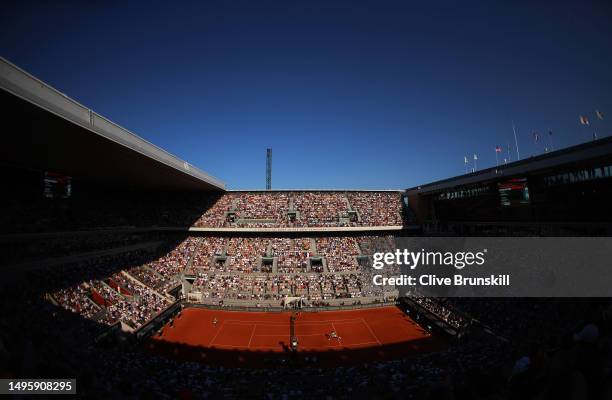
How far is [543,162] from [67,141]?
30.1 meters

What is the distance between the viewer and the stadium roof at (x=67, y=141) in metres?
11.1

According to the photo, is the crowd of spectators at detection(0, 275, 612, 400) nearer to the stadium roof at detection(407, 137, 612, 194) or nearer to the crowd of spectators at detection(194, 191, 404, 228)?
the stadium roof at detection(407, 137, 612, 194)

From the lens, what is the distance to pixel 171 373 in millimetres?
12930

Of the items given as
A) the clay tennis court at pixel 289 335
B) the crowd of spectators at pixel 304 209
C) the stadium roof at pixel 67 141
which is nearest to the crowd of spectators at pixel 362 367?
the clay tennis court at pixel 289 335

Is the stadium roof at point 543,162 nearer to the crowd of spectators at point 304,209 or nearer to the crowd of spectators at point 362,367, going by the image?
the crowd of spectators at point 362,367

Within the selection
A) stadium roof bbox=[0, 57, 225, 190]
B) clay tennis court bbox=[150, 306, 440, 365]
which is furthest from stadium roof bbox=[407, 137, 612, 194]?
stadium roof bbox=[0, 57, 225, 190]

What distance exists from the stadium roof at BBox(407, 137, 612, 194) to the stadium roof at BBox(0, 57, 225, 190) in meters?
26.9

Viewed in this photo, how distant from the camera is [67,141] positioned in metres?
16.2

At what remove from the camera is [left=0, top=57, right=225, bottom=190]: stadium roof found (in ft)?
36.3

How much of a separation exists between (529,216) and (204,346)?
26.2m

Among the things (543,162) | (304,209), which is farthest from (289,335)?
(543,162)

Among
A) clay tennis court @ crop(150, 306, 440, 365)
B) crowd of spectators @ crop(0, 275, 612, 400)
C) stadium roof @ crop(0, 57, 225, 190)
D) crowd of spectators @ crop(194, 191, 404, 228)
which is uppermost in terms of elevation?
stadium roof @ crop(0, 57, 225, 190)

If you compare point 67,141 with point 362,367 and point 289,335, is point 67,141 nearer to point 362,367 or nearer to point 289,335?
point 289,335

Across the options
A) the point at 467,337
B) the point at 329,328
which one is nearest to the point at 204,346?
the point at 329,328
